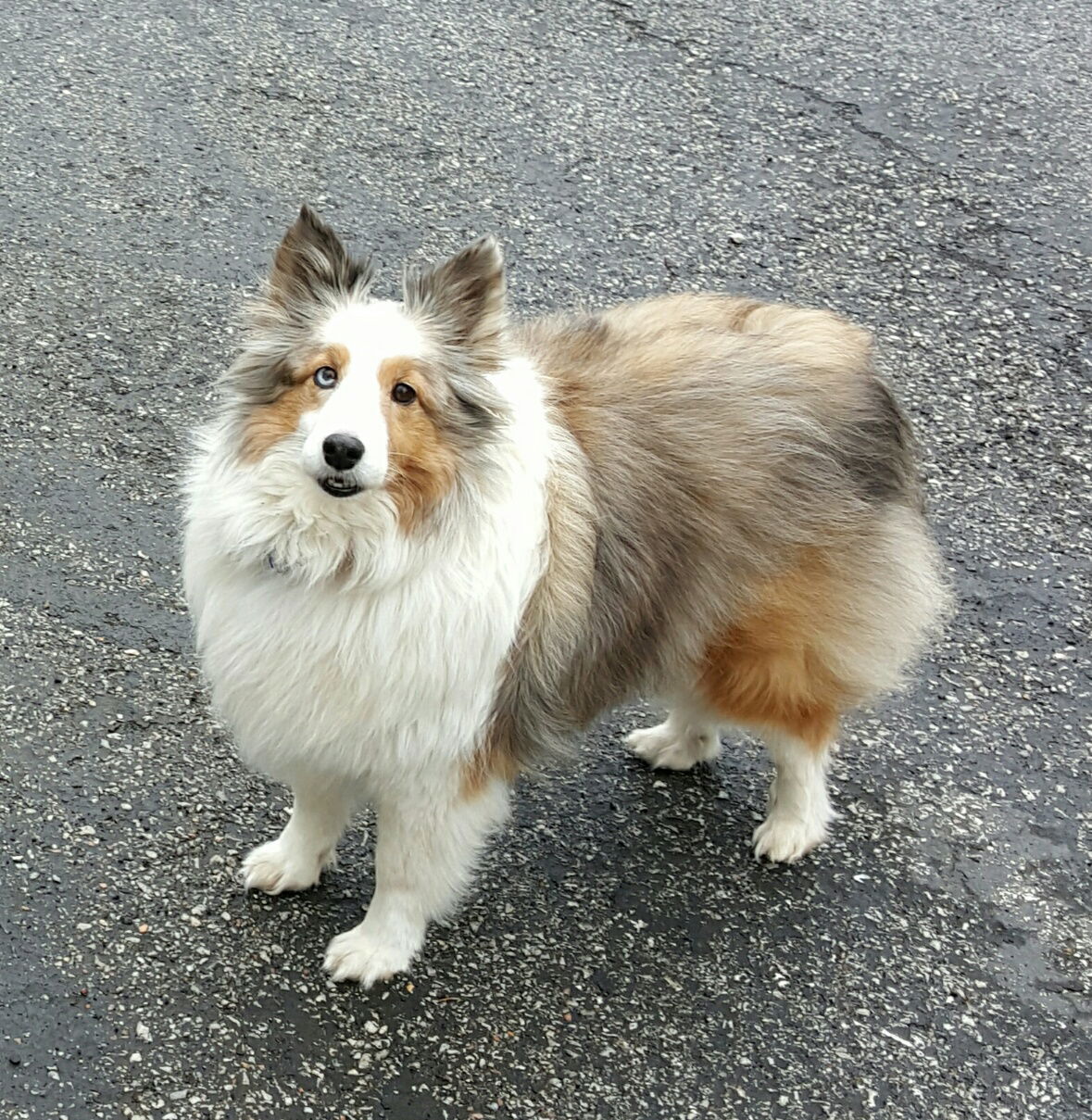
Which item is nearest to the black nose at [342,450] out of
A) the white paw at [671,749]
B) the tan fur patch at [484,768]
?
the tan fur patch at [484,768]

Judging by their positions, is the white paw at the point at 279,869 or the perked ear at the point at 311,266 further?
the white paw at the point at 279,869

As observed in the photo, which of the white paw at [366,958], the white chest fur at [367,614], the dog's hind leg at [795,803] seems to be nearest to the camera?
the white chest fur at [367,614]

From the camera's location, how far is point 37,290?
5340mm

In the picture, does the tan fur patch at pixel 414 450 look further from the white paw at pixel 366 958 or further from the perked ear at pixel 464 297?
the white paw at pixel 366 958

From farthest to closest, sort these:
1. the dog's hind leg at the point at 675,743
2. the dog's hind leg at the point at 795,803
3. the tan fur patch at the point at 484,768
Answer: the dog's hind leg at the point at 675,743 → the dog's hind leg at the point at 795,803 → the tan fur patch at the point at 484,768

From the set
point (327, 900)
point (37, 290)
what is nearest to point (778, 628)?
point (327, 900)

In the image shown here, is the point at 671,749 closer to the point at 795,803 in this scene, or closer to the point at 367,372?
the point at 795,803

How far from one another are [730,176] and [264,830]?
13.5 ft

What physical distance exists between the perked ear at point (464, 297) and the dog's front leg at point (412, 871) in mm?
1037

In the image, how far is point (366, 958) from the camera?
3.30m

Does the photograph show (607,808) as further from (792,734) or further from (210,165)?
(210,165)

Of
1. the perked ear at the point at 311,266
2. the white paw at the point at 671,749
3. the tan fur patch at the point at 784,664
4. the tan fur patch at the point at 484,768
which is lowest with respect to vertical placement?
the white paw at the point at 671,749

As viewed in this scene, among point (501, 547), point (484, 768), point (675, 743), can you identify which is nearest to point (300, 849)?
point (484, 768)

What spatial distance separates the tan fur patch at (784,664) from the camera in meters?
3.40
